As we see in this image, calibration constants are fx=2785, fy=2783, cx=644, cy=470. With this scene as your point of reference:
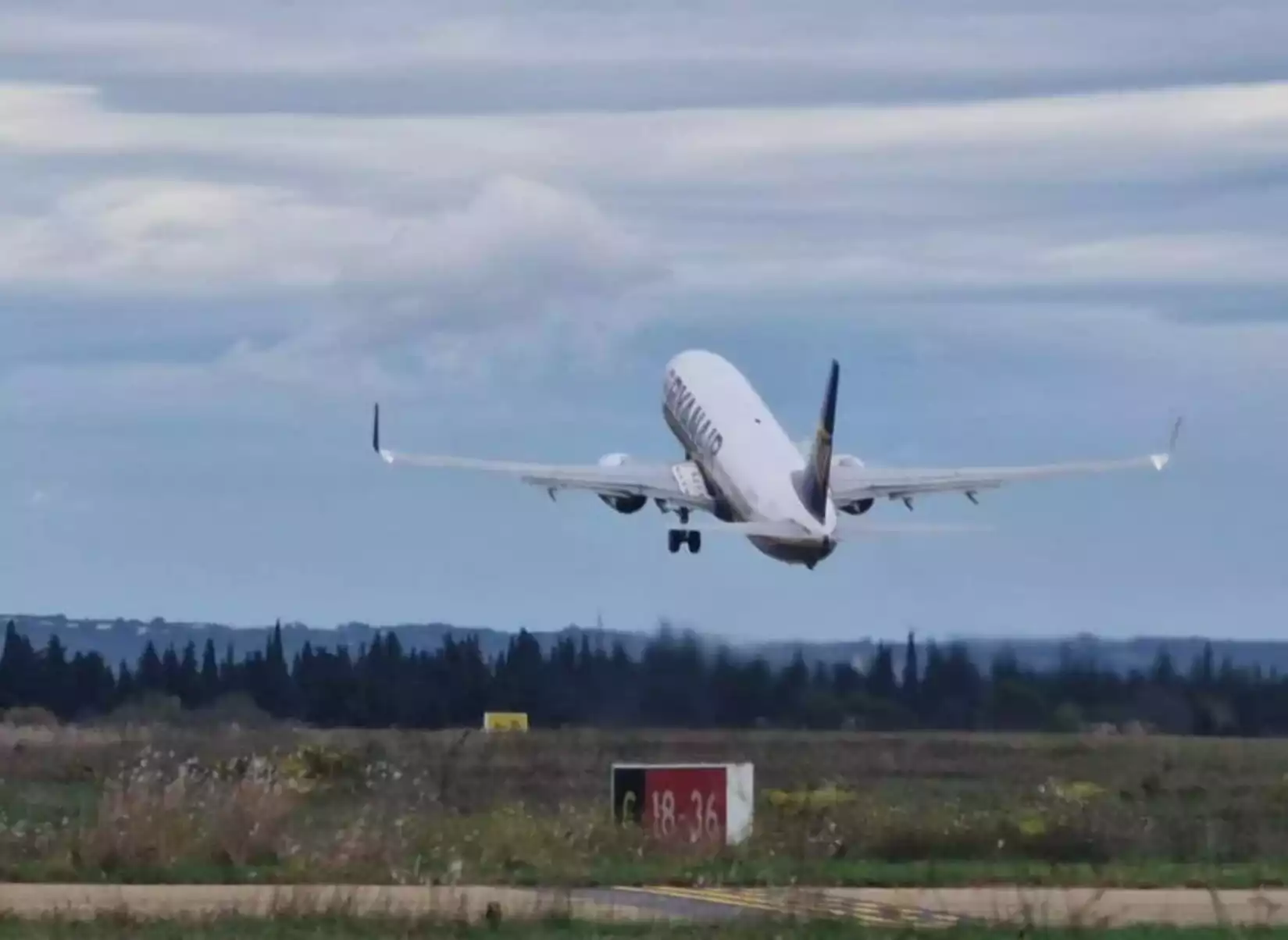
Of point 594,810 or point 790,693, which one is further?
point 790,693

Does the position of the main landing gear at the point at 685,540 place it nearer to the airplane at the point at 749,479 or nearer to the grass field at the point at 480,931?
the airplane at the point at 749,479

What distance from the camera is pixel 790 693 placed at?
7212 cm

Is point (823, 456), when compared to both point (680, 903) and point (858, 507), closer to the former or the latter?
point (858, 507)

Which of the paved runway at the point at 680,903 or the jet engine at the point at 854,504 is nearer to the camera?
the paved runway at the point at 680,903

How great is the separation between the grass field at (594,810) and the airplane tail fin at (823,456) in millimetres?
9370

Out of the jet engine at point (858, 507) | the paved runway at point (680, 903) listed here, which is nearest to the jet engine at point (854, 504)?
the jet engine at point (858, 507)

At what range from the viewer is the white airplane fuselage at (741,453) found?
79.9 metres

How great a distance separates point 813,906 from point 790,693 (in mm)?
44291

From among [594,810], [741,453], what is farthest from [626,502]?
[594,810]

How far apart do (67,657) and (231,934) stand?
260 feet

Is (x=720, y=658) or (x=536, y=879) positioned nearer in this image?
(x=536, y=879)

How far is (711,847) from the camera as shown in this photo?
36812 mm

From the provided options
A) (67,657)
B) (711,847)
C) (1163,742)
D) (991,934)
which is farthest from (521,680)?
(991,934)

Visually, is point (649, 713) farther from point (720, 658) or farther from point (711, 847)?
point (711, 847)
